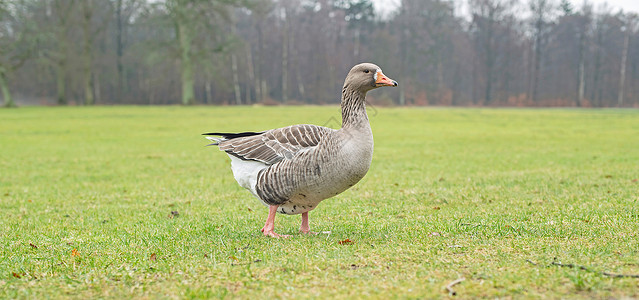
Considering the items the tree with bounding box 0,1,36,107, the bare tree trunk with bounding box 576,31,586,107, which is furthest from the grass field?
the bare tree trunk with bounding box 576,31,586,107

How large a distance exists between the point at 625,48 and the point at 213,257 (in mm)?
73147

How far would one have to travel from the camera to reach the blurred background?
67.0 m

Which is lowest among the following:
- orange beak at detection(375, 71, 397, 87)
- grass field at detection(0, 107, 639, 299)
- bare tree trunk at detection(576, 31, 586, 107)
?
grass field at detection(0, 107, 639, 299)

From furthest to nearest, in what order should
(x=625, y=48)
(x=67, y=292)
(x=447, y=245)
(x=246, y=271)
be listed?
(x=625, y=48) → (x=447, y=245) → (x=246, y=271) → (x=67, y=292)

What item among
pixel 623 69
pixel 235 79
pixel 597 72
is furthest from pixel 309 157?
pixel 597 72

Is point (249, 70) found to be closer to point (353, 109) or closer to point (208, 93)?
point (208, 93)

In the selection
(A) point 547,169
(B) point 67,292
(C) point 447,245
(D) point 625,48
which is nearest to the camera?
Answer: (B) point 67,292

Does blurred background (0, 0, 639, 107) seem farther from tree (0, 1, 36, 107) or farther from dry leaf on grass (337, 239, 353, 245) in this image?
dry leaf on grass (337, 239, 353, 245)

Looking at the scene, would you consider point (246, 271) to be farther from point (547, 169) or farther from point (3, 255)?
point (547, 169)

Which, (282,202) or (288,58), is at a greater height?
(288,58)

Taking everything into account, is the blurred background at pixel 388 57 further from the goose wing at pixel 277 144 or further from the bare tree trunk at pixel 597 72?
the goose wing at pixel 277 144

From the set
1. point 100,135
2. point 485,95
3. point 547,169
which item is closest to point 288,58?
point 485,95

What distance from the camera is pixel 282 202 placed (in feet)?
19.3

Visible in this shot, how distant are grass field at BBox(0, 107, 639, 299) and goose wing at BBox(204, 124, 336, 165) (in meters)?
0.90
